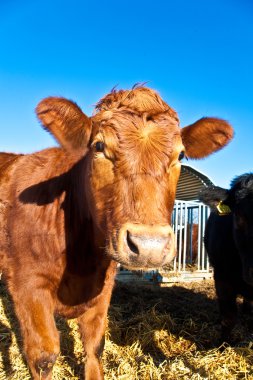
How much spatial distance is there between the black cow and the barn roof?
9.47m

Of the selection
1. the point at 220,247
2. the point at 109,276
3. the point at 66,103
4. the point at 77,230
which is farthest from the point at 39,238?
the point at 220,247

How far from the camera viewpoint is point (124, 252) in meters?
2.33

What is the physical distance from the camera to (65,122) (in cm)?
300

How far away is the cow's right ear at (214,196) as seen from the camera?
5652mm

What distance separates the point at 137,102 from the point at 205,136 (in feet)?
2.43

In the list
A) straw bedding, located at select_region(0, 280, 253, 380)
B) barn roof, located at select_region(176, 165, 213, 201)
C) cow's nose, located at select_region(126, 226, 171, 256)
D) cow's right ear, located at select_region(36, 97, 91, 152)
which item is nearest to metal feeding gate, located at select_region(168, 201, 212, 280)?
barn roof, located at select_region(176, 165, 213, 201)

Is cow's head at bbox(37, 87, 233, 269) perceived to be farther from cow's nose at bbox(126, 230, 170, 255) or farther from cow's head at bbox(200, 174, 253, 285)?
cow's head at bbox(200, 174, 253, 285)

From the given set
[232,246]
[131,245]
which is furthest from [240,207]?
[131,245]

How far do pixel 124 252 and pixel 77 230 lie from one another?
1.28 metres

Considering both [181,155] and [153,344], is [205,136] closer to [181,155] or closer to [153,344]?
[181,155]

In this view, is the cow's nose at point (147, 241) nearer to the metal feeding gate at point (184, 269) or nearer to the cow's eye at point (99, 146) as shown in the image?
the cow's eye at point (99, 146)

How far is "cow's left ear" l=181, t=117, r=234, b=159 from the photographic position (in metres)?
3.30

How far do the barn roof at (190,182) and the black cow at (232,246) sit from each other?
373 inches

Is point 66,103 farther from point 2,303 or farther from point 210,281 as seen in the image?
point 210,281
